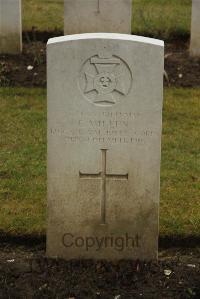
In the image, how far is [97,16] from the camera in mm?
9312

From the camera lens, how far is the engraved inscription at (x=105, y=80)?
4.40 meters

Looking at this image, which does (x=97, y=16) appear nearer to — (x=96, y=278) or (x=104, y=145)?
(x=104, y=145)

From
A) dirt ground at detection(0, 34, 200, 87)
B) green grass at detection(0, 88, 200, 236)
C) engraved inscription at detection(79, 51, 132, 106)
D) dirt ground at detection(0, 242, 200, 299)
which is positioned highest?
dirt ground at detection(0, 34, 200, 87)

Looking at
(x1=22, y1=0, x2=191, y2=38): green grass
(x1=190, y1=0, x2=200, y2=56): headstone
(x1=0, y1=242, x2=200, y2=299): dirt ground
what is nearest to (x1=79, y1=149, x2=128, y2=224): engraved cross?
(x1=0, y1=242, x2=200, y2=299): dirt ground

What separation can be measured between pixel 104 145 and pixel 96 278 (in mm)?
780

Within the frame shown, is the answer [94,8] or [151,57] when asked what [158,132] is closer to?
[151,57]

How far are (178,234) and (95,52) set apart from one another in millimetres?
1431

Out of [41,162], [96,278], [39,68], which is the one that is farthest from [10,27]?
[96,278]

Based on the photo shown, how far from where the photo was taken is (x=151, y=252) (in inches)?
186

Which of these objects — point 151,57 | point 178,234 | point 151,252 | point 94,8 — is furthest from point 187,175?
point 94,8

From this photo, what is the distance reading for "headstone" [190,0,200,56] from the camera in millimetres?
9047

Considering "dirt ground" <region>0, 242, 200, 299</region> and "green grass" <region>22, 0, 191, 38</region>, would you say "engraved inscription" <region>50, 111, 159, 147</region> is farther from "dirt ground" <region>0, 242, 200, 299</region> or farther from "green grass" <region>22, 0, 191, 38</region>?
"green grass" <region>22, 0, 191, 38</region>

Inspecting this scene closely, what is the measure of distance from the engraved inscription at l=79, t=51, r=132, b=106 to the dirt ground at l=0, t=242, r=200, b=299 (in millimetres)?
1004

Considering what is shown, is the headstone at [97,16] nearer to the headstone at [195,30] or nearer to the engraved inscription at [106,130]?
the headstone at [195,30]
